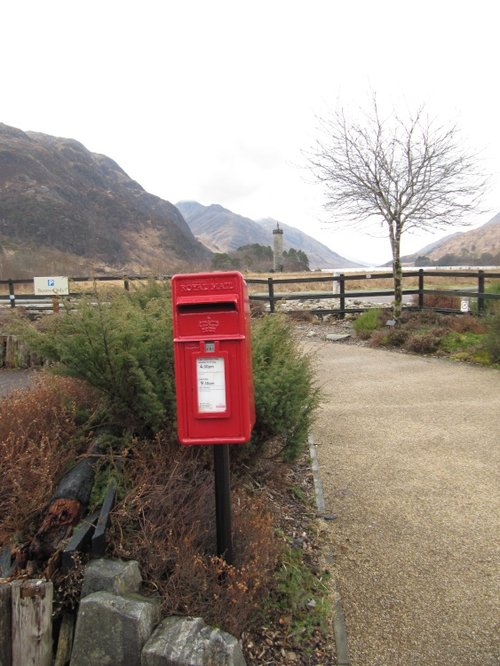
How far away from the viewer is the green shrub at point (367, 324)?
12.7 metres

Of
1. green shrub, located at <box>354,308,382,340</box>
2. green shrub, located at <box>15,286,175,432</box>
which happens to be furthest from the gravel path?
green shrub, located at <box>354,308,382,340</box>

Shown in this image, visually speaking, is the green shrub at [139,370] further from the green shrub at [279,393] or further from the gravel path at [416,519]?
the gravel path at [416,519]

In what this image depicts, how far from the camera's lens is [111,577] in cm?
238

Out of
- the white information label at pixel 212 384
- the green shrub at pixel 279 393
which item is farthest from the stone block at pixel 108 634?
the green shrub at pixel 279 393

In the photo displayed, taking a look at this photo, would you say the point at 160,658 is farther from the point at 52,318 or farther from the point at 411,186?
the point at 411,186

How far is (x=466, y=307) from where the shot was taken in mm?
12312

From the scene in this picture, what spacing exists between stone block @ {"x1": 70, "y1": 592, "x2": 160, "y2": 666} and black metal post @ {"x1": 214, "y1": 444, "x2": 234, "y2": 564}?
0.58 m

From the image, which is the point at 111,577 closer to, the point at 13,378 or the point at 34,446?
the point at 34,446

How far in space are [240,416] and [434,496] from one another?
2.58 meters

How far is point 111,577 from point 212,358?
110 cm

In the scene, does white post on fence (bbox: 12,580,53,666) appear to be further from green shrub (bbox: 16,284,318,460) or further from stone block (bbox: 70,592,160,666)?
green shrub (bbox: 16,284,318,460)

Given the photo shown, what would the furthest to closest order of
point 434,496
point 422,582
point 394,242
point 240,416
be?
1. point 394,242
2. point 434,496
3. point 422,582
4. point 240,416

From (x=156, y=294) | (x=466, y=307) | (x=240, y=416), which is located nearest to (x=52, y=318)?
(x=156, y=294)

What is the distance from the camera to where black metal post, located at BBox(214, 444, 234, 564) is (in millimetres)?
2672
